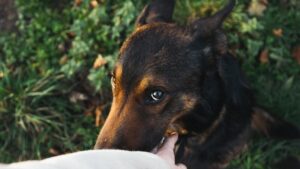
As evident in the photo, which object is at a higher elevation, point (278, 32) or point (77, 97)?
point (278, 32)

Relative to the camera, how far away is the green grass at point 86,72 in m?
4.08

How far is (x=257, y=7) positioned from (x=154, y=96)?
1808mm

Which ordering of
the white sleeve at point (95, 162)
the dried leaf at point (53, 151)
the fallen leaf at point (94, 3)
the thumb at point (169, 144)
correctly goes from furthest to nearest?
the fallen leaf at point (94, 3) < the dried leaf at point (53, 151) < the thumb at point (169, 144) < the white sleeve at point (95, 162)

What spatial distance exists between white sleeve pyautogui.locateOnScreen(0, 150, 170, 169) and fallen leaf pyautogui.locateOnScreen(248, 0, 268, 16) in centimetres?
228

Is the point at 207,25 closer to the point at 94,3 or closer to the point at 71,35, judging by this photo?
the point at 94,3

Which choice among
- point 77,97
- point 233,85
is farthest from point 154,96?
point 77,97

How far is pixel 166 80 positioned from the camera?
2.85 meters

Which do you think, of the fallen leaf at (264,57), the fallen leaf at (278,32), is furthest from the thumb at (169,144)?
the fallen leaf at (278,32)

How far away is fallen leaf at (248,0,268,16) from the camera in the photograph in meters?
4.20

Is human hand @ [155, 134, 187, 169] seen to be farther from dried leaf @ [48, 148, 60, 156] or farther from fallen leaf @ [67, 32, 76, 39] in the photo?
fallen leaf @ [67, 32, 76, 39]

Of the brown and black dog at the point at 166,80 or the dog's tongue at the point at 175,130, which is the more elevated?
the brown and black dog at the point at 166,80

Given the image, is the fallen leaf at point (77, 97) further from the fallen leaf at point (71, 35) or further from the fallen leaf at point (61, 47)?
the fallen leaf at point (71, 35)

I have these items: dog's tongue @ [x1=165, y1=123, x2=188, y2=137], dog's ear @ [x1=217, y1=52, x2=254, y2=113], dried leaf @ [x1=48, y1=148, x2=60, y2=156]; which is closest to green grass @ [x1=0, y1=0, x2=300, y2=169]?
dried leaf @ [x1=48, y1=148, x2=60, y2=156]

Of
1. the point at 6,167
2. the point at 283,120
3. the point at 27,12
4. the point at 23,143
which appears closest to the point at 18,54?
the point at 27,12
